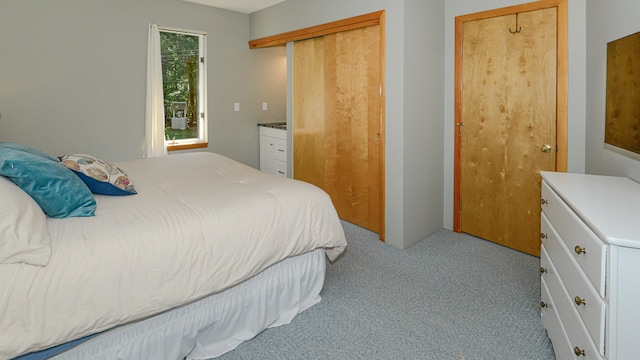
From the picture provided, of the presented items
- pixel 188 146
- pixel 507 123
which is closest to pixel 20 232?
pixel 507 123

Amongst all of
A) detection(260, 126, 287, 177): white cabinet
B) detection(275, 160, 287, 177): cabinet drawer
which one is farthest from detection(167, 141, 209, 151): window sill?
detection(275, 160, 287, 177): cabinet drawer

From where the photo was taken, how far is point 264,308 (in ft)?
7.20

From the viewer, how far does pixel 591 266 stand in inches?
54.4

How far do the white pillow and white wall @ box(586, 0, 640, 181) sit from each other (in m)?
2.60

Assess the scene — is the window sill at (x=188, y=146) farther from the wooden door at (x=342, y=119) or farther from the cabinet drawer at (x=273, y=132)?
the wooden door at (x=342, y=119)

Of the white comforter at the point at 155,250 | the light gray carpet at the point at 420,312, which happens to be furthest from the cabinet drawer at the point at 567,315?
the white comforter at the point at 155,250

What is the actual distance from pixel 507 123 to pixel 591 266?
222cm

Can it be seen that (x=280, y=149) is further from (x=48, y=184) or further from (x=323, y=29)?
(x=48, y=184)

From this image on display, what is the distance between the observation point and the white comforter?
1.38m

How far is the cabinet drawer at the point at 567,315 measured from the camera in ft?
4.62

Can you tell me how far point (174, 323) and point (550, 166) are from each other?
2.95 meters

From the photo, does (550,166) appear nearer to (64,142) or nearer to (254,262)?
(254,262)

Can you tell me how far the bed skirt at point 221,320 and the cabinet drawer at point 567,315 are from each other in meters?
1.27

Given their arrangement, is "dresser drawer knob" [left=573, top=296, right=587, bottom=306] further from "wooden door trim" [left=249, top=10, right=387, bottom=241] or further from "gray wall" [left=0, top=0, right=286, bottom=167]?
"gray wall" [left=0, top=0, right=286, bottom=167]
